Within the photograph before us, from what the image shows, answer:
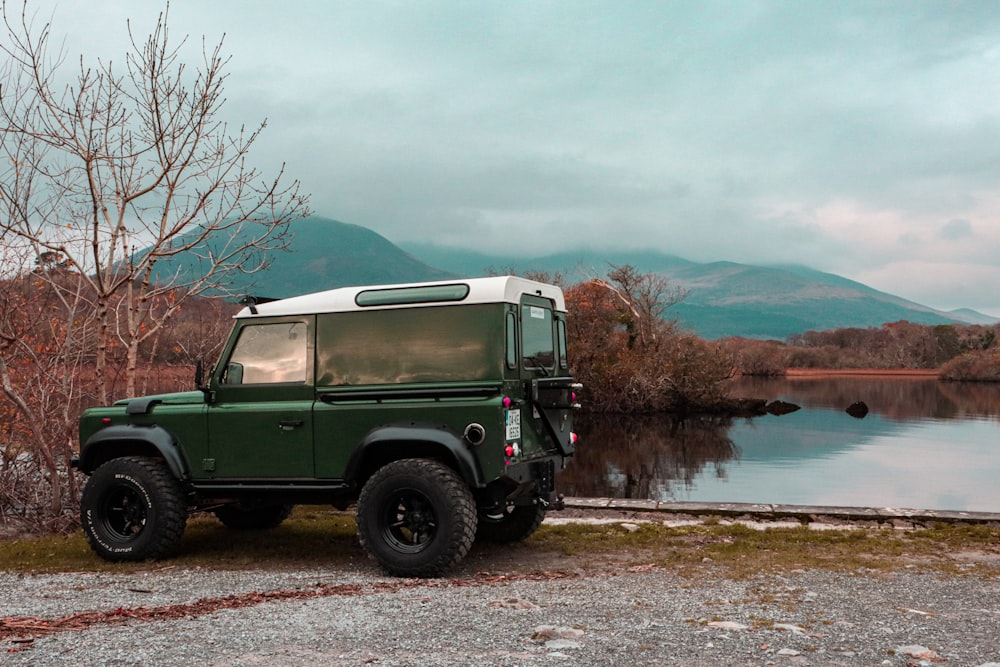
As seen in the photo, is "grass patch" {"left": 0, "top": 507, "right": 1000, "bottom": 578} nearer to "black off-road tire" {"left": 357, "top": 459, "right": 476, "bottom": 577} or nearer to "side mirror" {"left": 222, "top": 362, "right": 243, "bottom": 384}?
"black off-road tire" {"left": 357, "top": 459, "right": 476, "bottom": 577}

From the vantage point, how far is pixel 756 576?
726 cm

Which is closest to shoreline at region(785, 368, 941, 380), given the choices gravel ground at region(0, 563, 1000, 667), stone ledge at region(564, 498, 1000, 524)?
stone ledge at region(564, 498, 1000, 524)

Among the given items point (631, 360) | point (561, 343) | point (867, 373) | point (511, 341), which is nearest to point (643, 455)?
point (631, 360)

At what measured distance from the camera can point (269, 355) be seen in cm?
797

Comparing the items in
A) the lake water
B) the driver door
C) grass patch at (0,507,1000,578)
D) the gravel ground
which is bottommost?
the lake water

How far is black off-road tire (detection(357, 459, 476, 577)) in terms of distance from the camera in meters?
7.19

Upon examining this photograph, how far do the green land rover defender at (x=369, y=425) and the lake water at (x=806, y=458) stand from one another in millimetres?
11458

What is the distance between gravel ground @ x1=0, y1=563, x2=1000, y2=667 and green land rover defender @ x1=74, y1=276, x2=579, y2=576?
62 centimetres

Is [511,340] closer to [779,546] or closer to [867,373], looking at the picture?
[779,546]

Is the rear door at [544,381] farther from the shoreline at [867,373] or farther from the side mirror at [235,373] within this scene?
the shoreline at [867,373]

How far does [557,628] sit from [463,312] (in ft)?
9.34

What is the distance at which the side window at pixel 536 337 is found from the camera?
7715mm

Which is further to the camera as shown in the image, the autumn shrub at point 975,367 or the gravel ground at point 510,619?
the autumn shrub at point 975,367

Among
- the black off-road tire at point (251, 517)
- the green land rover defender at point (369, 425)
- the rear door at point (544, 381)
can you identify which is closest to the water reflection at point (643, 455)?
the black off-road tire at point (251, 517)
